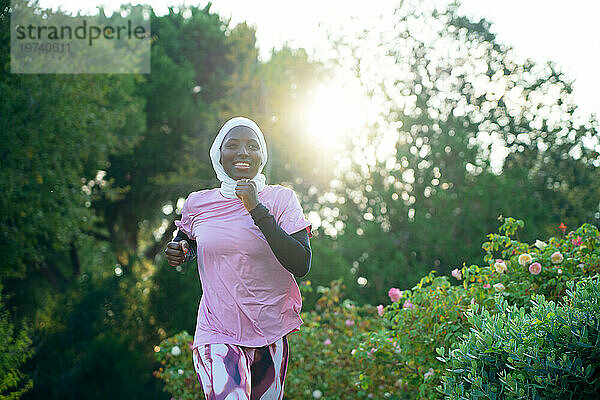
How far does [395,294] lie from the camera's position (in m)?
4.78

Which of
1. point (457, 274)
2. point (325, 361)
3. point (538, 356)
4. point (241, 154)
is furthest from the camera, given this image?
point (325, 361)

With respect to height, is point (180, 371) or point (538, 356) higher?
point (538, 356)

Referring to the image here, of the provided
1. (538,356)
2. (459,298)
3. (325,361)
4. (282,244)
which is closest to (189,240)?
(282,244)

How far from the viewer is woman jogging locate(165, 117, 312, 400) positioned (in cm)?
265

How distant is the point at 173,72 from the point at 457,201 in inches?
342

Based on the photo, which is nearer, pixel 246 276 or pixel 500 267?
pixel 246 276

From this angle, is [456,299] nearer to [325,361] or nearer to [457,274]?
[457,274]

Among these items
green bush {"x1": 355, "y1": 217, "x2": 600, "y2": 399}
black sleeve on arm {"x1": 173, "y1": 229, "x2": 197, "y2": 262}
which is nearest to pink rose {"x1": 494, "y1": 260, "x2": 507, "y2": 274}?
green bush {"x1": 355, "y1": 217, "x2": 600, "y2": 399}

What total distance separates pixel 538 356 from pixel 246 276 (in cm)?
124

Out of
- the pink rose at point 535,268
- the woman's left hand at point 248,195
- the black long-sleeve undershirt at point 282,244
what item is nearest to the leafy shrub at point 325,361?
the pink rose at point 535,268

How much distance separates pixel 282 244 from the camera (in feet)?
8.57

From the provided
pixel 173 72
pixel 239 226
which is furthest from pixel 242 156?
pixel 173 72

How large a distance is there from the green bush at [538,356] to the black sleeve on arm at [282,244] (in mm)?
760

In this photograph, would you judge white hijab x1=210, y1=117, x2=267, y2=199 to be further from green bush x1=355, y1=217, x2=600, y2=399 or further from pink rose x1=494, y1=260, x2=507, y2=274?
pink rose x1=494, y1=260, x2=507, y2=274
